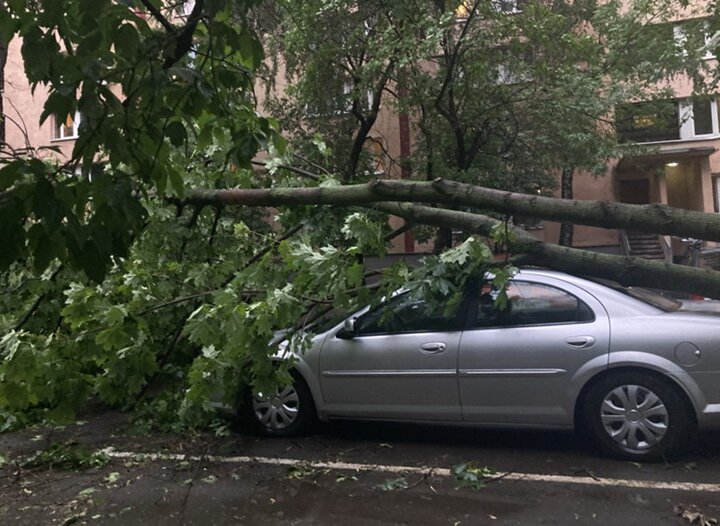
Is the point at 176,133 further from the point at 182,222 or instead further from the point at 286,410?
the point at 286,410

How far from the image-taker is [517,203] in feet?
11.0

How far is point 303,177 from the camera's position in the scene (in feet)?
19.6

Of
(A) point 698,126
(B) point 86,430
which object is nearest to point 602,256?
(B) point 86,430

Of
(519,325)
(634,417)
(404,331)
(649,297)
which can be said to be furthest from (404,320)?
(649,297)

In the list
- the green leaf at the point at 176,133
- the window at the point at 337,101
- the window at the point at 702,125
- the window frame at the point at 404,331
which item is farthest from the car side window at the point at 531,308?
the window at the point at 702,125

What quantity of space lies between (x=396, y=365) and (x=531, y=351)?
1.10m

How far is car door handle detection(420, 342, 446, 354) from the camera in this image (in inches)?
210

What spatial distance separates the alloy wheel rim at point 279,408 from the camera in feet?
19.3

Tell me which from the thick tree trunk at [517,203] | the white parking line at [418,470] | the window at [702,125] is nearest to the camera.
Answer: the thick tree trunk at [517,203]

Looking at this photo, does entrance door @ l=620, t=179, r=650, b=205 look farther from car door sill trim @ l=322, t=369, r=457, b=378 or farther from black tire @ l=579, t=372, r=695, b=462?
car door sill trim @ l=322, t=369, r=457, b=378

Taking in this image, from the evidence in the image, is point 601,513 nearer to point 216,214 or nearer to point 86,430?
point 216,214

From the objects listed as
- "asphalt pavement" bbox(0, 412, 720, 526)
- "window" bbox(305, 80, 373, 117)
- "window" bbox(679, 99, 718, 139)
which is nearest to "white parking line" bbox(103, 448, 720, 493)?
"asphalt pavement" bbox(0, 412, 720, 526)

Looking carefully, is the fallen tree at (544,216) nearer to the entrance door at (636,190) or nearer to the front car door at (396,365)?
the front car door at (396,365)

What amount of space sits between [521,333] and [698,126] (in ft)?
66.8
